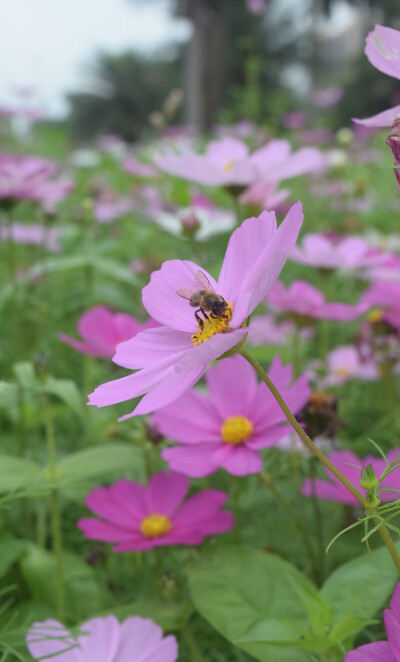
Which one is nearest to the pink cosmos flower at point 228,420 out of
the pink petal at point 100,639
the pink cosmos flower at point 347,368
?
the pink petal at point 100,639

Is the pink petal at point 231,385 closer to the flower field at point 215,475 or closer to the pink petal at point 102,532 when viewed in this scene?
the flower field at point 215,475

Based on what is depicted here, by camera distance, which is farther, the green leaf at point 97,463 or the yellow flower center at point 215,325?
the green leaf at point 97,463

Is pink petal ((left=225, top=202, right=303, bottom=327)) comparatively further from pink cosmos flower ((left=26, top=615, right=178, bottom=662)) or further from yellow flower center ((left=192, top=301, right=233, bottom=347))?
pink cosmos flower ((left=26, top=615, right=178, bottom=662))

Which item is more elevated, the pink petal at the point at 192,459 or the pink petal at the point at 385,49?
the pink petal at the point at 385,49

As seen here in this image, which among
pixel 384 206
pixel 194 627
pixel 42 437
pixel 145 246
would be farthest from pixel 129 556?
pixel 384 206

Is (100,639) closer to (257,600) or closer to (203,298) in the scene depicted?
(257,600)

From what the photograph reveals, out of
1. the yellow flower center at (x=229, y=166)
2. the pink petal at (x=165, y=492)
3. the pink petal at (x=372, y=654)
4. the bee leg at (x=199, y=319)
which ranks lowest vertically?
the pink petal at (x=372, y=654)
